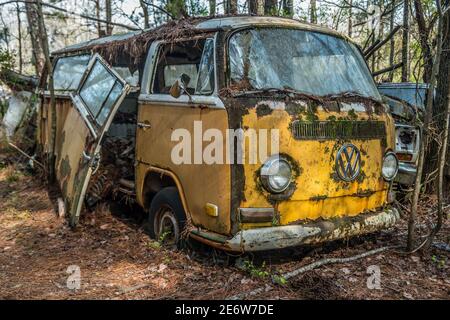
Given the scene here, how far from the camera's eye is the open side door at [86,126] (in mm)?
4977

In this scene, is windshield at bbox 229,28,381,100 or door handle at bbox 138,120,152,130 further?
door handle at bbox 138,120,152,130

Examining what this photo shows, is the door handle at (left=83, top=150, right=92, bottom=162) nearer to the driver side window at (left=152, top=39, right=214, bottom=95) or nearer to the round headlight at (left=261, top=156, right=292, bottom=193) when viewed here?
the driver side window at (left=152, top=39, right=214, bottom=95)

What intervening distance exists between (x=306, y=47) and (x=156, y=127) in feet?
5.68

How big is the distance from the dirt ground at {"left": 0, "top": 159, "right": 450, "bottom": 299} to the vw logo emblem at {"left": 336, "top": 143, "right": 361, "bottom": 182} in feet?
2.74

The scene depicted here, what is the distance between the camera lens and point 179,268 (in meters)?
4.30

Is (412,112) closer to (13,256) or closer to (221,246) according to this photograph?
(221,246)

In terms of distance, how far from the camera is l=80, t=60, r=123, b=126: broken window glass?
5.17 meters

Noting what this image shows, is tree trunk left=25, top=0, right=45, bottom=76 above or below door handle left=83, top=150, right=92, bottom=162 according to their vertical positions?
above

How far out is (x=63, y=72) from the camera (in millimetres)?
7410

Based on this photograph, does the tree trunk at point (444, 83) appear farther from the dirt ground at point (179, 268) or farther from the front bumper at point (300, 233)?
the front bumper at point (300, 233)

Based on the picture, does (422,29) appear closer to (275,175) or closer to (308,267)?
(275,175)

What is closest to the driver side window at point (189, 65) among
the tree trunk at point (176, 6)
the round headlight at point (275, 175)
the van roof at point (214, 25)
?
the van roof at point (214, 25)

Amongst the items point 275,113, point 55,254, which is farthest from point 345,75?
point 55,254

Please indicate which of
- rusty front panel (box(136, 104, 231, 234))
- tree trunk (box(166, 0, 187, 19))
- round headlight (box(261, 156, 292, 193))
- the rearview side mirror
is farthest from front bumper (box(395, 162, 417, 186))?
tree trunk (box(166, 0, 187, 19))
